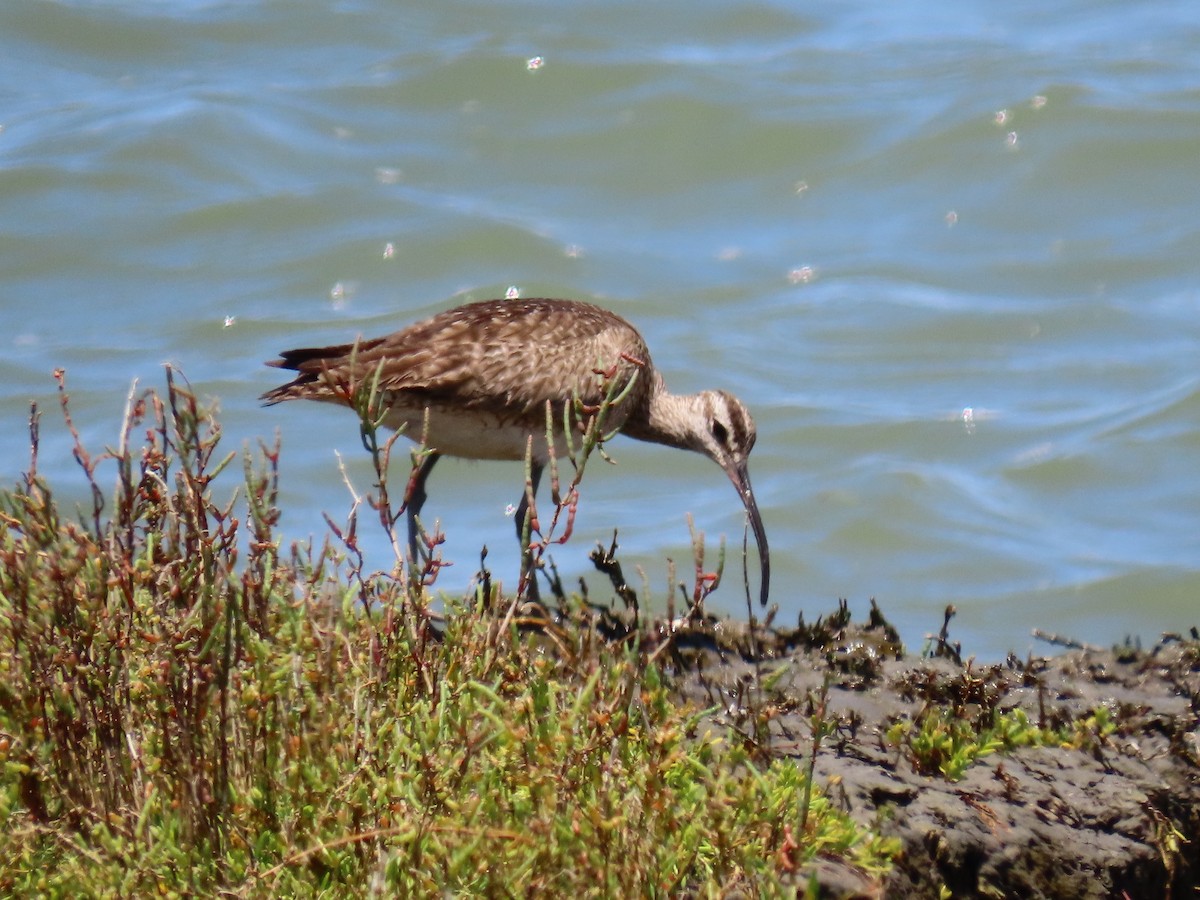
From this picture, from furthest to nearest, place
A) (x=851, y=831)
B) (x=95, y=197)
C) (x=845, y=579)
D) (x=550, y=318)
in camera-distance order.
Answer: (x=95, y=197) → (x=845, y=579) → (x=550, y=318) → (x=851, y=831)

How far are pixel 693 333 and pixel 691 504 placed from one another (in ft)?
6.45

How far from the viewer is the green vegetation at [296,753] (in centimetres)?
373

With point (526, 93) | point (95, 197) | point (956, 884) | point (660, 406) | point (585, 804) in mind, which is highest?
point (526, 93)

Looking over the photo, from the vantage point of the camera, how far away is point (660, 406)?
856cm

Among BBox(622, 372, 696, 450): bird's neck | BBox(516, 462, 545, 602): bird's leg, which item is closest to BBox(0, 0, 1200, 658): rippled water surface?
BBox(622, 372, 696, 450): bird's neck

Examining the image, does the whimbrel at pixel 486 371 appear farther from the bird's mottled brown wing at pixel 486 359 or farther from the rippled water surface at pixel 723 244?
the rippled water surface at pixel 723 244

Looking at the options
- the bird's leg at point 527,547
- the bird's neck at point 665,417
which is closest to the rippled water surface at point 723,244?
the bird's neck at point 665,417

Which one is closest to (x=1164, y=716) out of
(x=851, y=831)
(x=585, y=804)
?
(x=851, y=831)

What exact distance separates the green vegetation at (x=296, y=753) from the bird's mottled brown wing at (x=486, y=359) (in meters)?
2.63

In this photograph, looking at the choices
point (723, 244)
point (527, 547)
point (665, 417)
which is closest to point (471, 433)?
point (665, 417)

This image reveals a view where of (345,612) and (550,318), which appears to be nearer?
(345,612)

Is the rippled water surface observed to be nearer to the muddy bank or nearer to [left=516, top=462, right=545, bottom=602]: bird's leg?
[left=516, top=462, right=545, bottom=602]: bird's leg

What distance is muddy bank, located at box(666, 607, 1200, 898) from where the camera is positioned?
4.80 metres

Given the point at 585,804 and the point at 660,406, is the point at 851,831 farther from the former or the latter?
the point at 660,406
